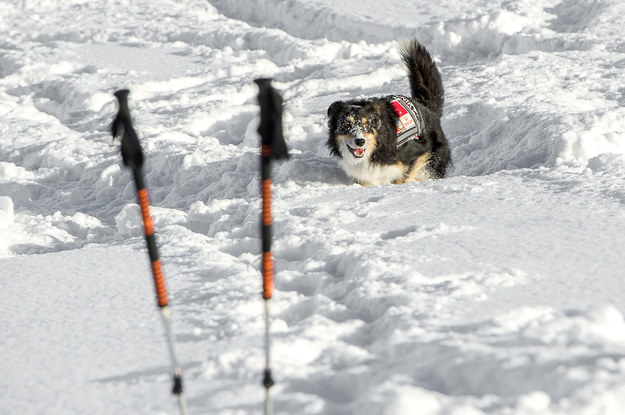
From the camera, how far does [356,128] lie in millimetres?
4777

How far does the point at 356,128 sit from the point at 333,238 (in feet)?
5.27

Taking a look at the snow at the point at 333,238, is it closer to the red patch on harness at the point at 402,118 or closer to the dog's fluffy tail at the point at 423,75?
the dog's fluffy tail at the point at 423,75

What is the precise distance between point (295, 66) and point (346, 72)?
84 cm

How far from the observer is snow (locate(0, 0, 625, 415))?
6.79 ft

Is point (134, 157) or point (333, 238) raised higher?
point (134, 157)

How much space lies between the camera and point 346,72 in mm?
7367

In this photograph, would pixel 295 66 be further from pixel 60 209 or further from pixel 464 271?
pixel 464 271

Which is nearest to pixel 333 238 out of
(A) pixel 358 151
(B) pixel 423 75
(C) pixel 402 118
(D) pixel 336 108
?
(A) pixel 358 151

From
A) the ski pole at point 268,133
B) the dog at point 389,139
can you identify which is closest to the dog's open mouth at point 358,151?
the dog at point 389,139

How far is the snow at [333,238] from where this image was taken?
6.79 ft

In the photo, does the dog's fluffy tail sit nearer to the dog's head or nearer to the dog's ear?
the dog's head

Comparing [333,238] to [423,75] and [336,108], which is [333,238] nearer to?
[336,108]

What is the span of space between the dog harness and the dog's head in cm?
17

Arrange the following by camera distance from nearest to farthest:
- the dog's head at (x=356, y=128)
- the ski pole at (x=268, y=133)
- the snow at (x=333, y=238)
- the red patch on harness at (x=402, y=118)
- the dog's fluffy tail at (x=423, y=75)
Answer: the ski pole at (x=268, y=133) → the snow at (x=333, y=238) → the dog's head at (x=356, y=128) → the red patch on harness at (x=402, y=118) → the dog's fluffy tail at (x=423, y=75)
